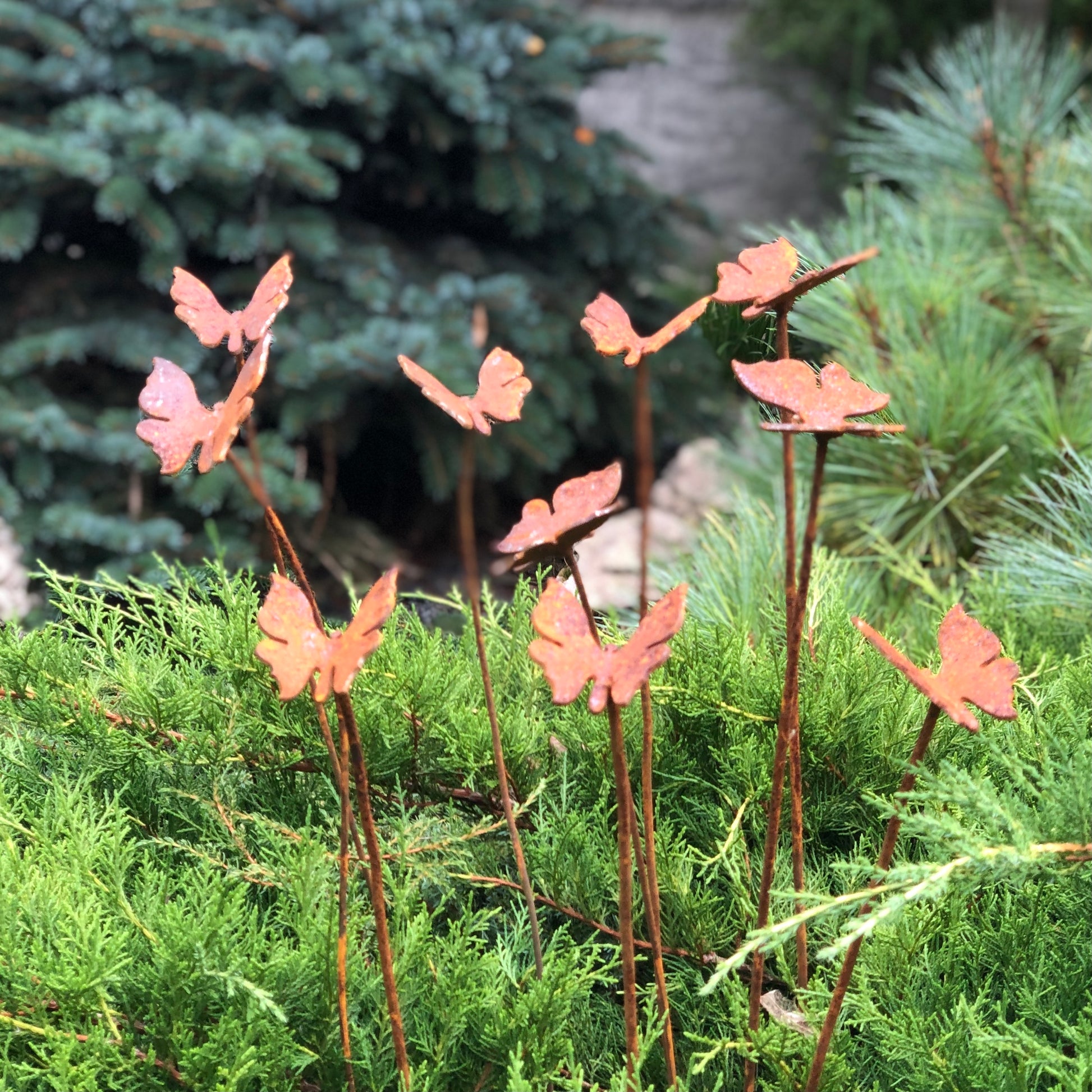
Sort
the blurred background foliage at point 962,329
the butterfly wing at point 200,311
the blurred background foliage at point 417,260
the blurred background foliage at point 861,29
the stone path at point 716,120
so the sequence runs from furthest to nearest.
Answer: the stone path at point 716,120 → the blurred background foliage at point 861,29 → the blurred background foliage at point 417,260 → the blurred background foliage at point 962,329 → the butterfly wing at point 200,311

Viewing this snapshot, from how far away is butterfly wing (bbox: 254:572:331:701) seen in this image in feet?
1.35

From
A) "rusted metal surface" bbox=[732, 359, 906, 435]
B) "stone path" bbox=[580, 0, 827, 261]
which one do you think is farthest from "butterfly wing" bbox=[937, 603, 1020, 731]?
"stone path" bbox=[580, 0, 827, 261]

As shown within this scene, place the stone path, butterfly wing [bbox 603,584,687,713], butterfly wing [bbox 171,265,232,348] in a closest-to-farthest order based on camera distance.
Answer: butterfly wing [bbox 603,584,687,713]
butterfly wing [bbox 171,265,232,348]
the stone path

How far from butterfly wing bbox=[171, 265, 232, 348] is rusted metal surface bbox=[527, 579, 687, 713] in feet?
0.68

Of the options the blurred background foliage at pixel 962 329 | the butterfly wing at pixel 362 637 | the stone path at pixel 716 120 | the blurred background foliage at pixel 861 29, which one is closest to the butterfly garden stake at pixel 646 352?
the butterfly wing at pixel 362 637

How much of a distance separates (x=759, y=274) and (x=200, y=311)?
265 mm

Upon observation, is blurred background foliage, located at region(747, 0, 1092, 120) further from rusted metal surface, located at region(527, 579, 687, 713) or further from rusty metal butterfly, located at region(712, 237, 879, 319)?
rusted metal surface, located at region(527, 579, 687, 713)

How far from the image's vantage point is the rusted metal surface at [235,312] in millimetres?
448

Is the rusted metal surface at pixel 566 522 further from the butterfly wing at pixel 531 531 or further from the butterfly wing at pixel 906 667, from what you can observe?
the butterfly wing at pixel 906 667

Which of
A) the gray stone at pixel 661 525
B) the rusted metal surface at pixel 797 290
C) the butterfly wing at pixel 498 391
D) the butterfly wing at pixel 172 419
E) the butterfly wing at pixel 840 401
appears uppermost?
the rusted metal surface at pixel 797 290

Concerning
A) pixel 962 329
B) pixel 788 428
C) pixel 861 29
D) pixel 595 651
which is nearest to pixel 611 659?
pixel 595 651

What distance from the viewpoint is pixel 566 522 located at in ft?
1.50

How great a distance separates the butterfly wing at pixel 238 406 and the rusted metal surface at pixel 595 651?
137mm

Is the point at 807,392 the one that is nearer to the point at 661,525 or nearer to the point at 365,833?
the point at 365,833
